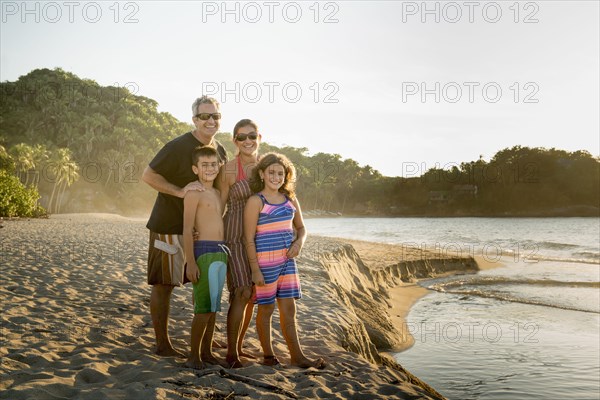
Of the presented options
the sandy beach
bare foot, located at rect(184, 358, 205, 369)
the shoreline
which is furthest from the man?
the shoreline

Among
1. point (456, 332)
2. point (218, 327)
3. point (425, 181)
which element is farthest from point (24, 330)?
point (425, 181)

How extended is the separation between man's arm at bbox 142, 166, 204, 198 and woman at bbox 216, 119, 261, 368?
0.30m

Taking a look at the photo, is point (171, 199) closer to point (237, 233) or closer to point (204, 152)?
point (204, 152)

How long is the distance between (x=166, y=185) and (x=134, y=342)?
184 cm

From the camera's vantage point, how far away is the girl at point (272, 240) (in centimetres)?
443

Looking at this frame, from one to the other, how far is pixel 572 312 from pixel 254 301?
34.5ft

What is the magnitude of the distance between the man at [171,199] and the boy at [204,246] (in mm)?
196

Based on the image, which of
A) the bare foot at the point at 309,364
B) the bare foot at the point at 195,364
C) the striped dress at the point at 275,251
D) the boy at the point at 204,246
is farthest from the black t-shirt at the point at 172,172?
the bare foot at the point at 309,364

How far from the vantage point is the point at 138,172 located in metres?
74.7

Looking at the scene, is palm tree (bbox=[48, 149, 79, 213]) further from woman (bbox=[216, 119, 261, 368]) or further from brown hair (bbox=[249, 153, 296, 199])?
brown hair (bbox=[249, 153, 296, 199])

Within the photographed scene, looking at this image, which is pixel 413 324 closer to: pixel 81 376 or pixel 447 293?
Result: pixel 447 293

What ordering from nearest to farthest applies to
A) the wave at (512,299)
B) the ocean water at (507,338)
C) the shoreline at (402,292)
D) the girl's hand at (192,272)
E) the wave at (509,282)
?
the girl's hand at (192,272) < the ocean water at (507,338) < the shoreline at (402,292) < the wave at (512,299) < the wave at (509,282)

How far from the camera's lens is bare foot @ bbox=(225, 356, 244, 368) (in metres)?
4.51

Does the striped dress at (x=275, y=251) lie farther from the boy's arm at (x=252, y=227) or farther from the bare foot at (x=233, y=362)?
the bare foot at (x=233, y=362)
